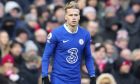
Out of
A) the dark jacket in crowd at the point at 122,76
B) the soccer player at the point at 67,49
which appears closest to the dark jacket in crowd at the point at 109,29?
the dark jacket in crowd at the point at 122,76

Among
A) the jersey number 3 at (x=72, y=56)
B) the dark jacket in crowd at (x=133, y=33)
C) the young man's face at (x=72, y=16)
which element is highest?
the dark jacket in crowd at (x=133, y=33)

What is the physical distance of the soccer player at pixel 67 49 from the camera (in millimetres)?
8750

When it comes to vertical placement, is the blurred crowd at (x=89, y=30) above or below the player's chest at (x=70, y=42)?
above

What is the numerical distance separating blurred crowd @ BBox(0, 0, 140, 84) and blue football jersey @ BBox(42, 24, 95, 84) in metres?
2.70

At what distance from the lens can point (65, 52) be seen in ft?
29.0

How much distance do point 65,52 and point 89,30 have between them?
5532 mm

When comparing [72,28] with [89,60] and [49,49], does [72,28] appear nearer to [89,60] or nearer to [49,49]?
[49,49]

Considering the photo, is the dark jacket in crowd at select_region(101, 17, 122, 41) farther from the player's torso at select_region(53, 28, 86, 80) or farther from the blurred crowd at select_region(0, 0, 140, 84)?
the player's torso at select_region(53, 28, 86, 80)

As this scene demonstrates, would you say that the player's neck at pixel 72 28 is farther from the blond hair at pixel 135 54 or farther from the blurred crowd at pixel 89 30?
the blond hair at pixel 135 54

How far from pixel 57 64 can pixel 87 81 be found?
3021mm

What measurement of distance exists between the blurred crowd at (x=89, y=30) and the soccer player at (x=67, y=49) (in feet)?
8.87

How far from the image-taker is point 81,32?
29.4ft

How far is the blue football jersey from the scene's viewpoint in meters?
8.79

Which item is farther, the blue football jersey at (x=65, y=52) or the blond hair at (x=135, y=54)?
the blond hair at (x=135, y=54)
